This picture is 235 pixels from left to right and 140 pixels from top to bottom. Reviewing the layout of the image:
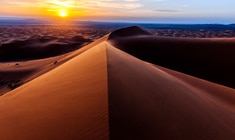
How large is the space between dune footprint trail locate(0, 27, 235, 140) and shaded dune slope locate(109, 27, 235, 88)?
508 centimetres

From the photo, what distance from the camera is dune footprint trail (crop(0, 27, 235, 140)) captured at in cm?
343

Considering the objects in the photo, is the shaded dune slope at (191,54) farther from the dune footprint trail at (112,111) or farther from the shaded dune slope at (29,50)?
the shaded dune slope at (29,50)

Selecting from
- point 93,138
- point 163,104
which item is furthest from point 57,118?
point 163,104

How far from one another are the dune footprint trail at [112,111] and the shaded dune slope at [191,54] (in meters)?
5.08

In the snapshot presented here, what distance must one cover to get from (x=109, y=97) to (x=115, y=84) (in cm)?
56

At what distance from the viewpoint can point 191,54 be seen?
12.4m

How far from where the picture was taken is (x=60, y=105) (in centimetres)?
433

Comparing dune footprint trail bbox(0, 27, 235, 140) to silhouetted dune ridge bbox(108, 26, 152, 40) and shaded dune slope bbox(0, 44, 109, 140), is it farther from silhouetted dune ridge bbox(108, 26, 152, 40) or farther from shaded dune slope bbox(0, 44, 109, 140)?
silhouetted dune ridge bbox(108, 26, 152, 40)

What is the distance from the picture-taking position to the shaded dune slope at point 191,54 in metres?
10.7

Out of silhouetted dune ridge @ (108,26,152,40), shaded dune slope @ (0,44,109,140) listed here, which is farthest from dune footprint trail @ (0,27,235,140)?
silhouetted dune ridge @ (108,26,152,40)

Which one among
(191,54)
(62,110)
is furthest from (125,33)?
(62,110)

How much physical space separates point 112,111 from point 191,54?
9354 millimetres

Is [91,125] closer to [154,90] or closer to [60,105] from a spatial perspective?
[60,105]

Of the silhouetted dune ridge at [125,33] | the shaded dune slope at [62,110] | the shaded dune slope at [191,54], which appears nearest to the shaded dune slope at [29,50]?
the silhouetted dune ridge at [125,33]
